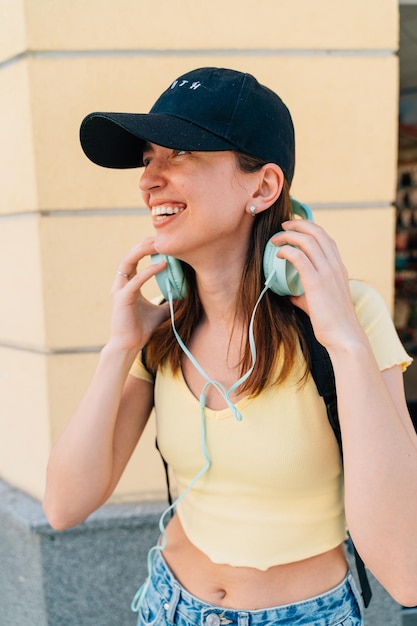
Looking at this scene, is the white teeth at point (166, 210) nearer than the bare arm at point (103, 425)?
Yes

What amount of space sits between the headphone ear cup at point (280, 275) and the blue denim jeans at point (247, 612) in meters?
0.76

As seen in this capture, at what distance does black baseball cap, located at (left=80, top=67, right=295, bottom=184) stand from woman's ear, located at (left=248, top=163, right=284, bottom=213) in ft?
0.08

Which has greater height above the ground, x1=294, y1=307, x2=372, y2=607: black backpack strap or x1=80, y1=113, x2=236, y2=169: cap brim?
x1=80, y1=113, x2=236, y2=169: cap brim

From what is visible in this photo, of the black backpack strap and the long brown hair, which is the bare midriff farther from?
the long brown hair

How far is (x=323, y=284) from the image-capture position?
132 cm

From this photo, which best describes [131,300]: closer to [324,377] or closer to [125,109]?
[324,377]

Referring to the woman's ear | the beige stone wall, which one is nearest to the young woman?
the woman's ear

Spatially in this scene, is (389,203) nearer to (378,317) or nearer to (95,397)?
(378,317)

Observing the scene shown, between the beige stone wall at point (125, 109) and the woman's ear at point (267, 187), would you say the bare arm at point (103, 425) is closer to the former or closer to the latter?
the woman's ear at point (267, 187)

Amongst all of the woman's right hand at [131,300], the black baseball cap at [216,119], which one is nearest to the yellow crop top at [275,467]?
the woman's right hand at [131,300]

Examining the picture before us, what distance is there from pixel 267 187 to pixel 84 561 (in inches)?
79.3

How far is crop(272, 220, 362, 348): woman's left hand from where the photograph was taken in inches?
51.3

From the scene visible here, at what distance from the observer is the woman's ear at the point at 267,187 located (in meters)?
1.48

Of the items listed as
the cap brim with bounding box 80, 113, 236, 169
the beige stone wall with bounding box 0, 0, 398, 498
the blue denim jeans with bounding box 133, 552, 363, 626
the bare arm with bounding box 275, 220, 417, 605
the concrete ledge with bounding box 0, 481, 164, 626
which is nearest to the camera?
the bare arm with bounding box 275, 220, 417, 605
